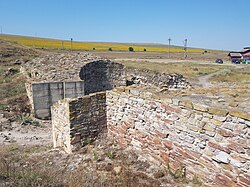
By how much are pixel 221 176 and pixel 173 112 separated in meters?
1.55

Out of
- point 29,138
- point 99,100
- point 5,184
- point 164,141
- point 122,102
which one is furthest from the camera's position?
point 29,138

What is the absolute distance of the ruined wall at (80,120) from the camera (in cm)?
670

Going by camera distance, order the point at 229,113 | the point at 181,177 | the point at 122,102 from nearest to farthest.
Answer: the point at 229,113
the point at 181,177
the point at 122,102

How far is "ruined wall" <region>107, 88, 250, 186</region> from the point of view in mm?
4172

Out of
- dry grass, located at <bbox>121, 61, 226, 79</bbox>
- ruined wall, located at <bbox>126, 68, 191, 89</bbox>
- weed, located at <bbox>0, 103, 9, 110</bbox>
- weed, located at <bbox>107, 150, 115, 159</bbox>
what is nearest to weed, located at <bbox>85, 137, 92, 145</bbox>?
weed, located at <bbox>107, 150, 115, 159</bbox>

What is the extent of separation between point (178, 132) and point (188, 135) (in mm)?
260

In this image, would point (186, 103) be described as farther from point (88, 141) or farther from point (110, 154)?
point (88, 141)

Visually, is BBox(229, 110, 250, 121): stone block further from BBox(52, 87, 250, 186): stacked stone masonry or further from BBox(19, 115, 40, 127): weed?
BBox(19, 115, 40, 127): weed

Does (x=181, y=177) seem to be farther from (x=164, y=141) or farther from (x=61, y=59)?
(x=61, y=59)

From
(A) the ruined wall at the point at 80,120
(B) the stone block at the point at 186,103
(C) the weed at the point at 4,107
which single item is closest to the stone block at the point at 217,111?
(B) the stone block at the point at 186,103

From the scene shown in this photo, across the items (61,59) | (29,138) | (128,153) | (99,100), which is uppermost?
(61,59)

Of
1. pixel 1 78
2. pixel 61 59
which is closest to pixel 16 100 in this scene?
pixel 61 59

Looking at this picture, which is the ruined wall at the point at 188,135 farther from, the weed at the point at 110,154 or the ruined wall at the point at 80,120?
the ruined wall at the point at 80,120

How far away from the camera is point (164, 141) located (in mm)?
5488
